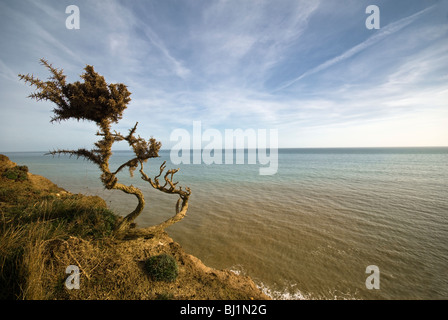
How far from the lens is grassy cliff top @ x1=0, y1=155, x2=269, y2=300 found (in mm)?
4109

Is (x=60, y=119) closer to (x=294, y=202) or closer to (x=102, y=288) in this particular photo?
(x=102, y=288)

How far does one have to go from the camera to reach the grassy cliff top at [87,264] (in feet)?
13.5

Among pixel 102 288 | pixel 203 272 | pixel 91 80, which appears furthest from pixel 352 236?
pixel 91 80

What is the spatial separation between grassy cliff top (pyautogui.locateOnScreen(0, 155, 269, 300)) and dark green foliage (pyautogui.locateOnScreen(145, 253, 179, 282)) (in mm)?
107

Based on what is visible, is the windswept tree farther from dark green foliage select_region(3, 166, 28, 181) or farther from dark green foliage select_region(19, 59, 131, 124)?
dark green foliage select_region(3, 166, 28, 181)

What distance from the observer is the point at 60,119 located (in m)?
5.02

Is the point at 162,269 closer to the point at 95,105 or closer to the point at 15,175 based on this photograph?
the point at 95,105

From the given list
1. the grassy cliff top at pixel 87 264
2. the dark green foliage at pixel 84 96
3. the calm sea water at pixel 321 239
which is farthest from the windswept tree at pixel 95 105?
the calm sea water at pixel 321 239

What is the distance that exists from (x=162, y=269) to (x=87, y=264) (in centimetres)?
223

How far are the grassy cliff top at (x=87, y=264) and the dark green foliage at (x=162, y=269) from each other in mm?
107

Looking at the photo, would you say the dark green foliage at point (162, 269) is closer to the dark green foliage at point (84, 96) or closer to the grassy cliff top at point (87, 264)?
the grassy cliff top at point (87, 264)

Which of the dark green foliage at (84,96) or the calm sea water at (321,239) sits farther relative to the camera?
the calm sea water at (321,239)

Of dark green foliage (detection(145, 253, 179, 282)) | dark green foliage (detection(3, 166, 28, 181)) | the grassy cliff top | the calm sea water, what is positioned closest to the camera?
the grassy cliff top

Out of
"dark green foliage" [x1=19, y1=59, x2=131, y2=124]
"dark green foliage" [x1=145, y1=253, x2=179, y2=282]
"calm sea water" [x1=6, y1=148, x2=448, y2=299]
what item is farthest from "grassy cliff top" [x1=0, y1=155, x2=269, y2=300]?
"dark green foliage" [x1=19, y1=59, x2=131, y2=124]
